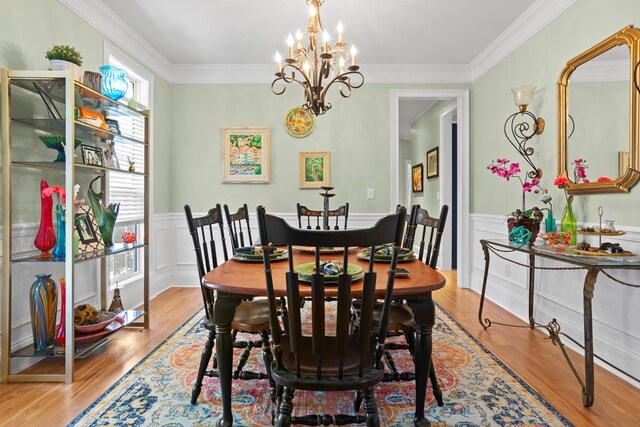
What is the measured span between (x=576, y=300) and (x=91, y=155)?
3.50 metres

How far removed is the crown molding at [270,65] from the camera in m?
3.14

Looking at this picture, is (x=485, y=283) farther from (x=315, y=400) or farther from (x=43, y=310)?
(x=43, y=310)

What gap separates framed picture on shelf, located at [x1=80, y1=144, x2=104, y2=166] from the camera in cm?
243

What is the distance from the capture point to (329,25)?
3412 millimetres

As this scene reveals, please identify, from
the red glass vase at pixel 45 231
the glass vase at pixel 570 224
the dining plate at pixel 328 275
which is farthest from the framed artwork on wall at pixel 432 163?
the red glass vase at pixel 45 231

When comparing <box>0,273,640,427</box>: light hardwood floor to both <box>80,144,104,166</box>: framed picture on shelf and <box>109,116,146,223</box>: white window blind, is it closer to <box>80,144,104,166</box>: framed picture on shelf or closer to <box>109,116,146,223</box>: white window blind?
<box>109,116,146,223</box>: white window blind

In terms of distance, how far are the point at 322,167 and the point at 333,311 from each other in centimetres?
176

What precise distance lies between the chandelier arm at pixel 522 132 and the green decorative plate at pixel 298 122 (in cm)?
210

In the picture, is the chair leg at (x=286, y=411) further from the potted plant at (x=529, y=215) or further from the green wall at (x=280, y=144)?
the green wall at (x=280, y=144)

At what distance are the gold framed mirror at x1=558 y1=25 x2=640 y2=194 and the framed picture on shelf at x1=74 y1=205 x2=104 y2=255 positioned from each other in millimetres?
3279

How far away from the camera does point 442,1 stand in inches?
117

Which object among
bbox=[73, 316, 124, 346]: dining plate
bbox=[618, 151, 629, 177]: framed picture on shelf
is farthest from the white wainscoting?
bbox=[73, 316, 124, 346]: dining plate

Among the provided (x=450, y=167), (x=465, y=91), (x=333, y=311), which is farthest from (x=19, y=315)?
(x=450, y=167)

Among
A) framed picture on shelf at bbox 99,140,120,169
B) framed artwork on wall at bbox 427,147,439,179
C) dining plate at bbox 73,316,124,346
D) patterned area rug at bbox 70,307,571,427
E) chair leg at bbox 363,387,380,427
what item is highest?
framed artwork on wall at bbox 427,147,439,179
